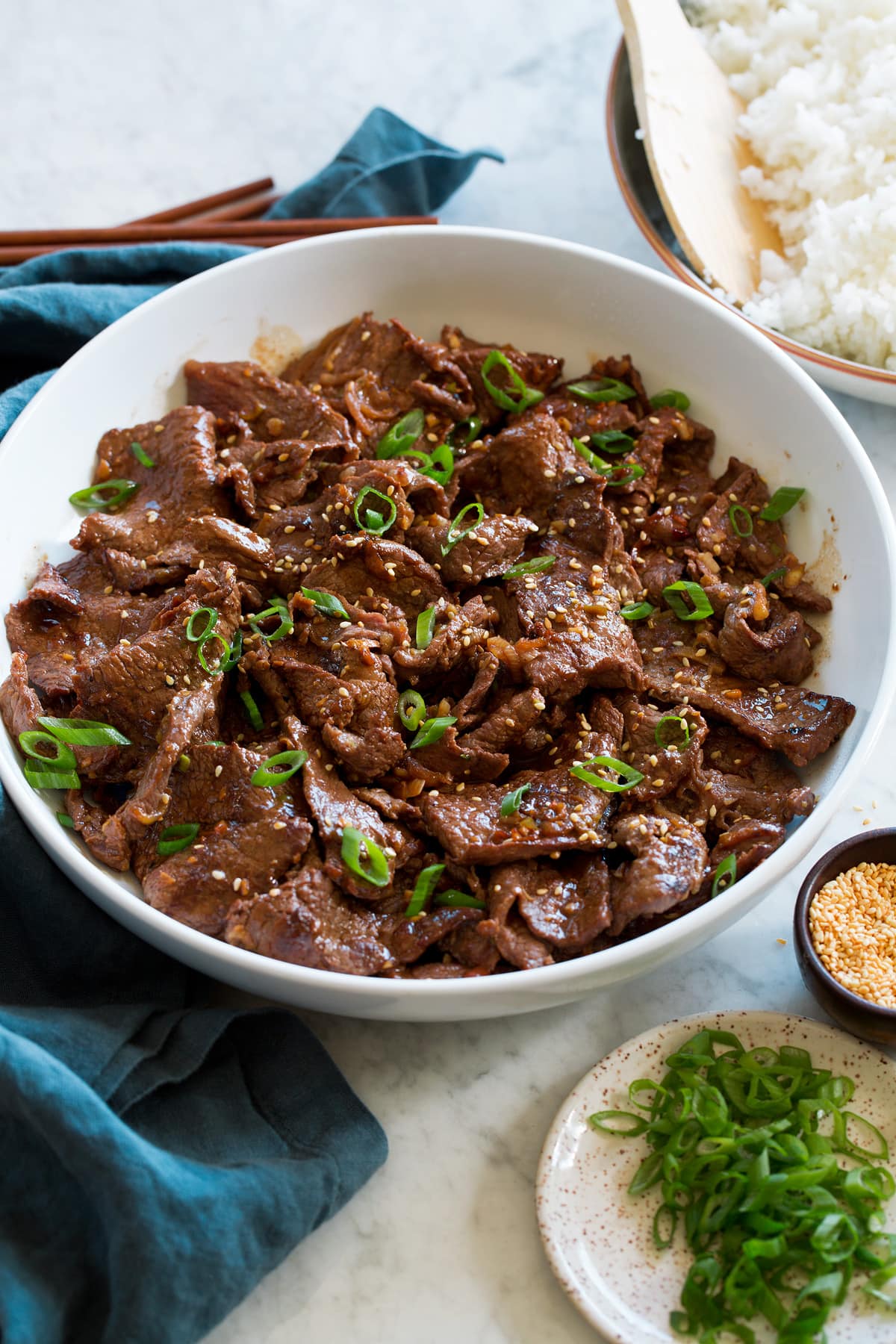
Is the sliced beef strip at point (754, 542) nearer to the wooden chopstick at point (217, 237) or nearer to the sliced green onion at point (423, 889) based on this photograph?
the sliced green onion at point (423, 889)

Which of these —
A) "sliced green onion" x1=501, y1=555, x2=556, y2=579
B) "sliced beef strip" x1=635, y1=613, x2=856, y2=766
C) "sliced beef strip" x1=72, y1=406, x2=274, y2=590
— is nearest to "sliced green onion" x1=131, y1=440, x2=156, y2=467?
"sliced beef strip" x1=72, y1=406, x2=274, y2=590

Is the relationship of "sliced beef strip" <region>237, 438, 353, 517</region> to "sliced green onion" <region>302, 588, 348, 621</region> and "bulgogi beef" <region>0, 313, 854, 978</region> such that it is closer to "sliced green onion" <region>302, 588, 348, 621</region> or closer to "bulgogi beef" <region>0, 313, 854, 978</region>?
"bulgogi beef" <region>0, 313, 854, 978</region>

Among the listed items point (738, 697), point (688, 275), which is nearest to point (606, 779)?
point (738, 697)

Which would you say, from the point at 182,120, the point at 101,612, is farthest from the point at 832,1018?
the point at 182,120

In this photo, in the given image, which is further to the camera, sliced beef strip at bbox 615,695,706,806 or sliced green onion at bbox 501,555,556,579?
sliced green onion at bbox 501,555,556,579

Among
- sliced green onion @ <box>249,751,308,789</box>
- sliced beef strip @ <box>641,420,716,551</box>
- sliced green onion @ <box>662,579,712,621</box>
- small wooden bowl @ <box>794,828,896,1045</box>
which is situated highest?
sliced beef strip @ <box>641,420,716,551</box>

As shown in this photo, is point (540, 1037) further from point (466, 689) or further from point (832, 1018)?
point (466, 689)
